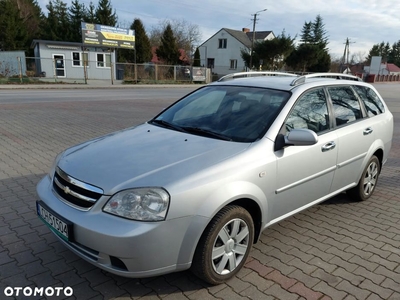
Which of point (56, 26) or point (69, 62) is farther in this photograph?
point (56, 26)

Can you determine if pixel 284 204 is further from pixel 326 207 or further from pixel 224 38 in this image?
pixel 224 38

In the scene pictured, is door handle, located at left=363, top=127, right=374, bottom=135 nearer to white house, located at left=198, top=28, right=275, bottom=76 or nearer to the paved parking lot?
the paved parking lot

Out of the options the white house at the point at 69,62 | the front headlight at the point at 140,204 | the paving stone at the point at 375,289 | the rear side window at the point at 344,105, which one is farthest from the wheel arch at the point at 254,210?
the white house at the point at 69,62

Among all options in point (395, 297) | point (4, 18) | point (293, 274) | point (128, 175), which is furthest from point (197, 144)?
point (4, 18)

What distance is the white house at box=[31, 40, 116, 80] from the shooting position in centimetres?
2947

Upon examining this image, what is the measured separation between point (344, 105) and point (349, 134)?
396mm

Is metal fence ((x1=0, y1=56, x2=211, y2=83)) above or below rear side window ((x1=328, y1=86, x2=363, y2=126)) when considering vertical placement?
above

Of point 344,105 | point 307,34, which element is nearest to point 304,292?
point 344,105

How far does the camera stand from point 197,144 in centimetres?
287

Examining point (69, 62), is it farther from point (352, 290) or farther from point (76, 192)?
point (352, 290)

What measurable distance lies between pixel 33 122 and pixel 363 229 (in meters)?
8.82

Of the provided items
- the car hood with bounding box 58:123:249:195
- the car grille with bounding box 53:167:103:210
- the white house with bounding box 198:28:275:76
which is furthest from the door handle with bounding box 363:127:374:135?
the white house with bounding box 198:28:275:76

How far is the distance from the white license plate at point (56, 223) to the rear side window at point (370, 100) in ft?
12.6

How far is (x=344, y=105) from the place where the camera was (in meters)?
3.92
